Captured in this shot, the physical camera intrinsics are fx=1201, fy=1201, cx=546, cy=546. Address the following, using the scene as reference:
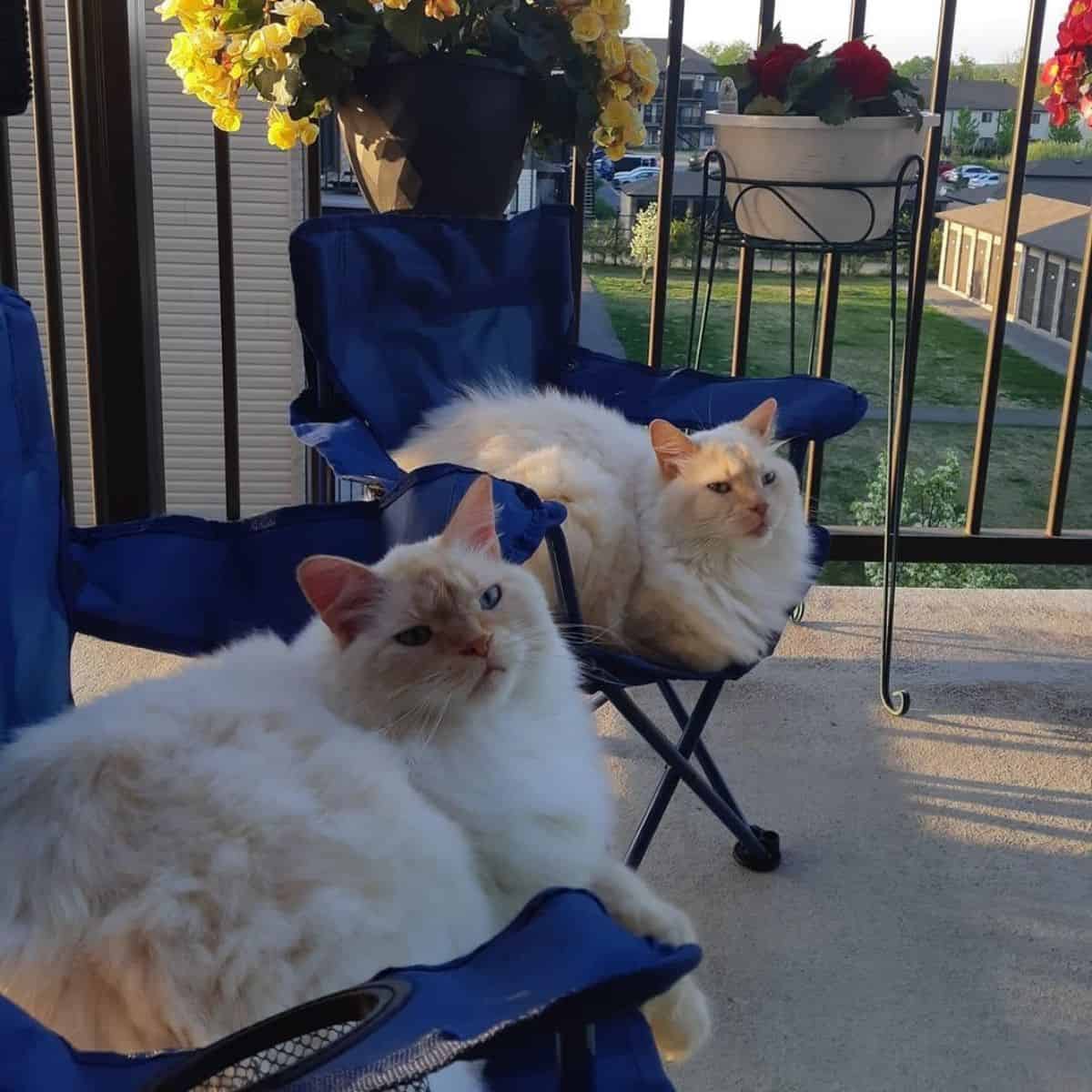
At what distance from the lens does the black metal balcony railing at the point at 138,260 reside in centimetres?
231

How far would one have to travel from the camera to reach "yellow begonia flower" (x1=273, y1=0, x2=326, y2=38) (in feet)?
6.33

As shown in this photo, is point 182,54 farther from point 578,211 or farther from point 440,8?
point 578,211

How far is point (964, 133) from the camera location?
3025mm

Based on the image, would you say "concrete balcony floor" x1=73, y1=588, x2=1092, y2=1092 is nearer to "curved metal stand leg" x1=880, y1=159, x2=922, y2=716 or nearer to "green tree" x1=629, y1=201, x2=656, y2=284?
"curved metal stand leg" x1=880, y1=159, x2=922, y2=716

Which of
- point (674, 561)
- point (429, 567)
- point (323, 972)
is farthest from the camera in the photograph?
point (674, 561)

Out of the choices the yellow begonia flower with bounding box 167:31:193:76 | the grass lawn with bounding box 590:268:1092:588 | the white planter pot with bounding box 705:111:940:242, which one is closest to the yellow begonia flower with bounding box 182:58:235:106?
the yellow begonia flower with bounding box 167:31:193:76

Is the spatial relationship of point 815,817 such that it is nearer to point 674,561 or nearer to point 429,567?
point 674,561

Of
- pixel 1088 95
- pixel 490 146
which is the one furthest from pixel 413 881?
pixel 1088 95

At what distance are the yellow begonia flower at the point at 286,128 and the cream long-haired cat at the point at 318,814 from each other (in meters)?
1.16

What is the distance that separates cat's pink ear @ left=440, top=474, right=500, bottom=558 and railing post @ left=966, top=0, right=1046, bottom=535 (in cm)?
178

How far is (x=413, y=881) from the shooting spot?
2.81 ft

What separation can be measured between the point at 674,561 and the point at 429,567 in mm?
695

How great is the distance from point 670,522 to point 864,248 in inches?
29.8

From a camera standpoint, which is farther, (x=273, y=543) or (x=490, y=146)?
(x=490, y=146)
